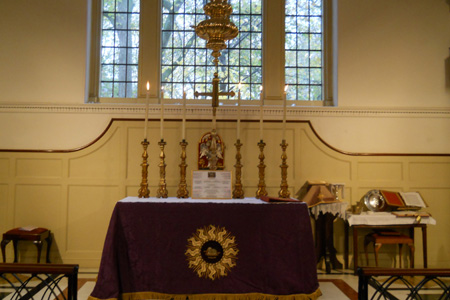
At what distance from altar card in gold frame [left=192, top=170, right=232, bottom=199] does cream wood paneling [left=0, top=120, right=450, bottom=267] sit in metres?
1.35

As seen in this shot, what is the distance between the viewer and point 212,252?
11.2 feet

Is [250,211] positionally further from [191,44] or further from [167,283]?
[191,44]

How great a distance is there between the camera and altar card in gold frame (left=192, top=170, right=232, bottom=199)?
3711 mm

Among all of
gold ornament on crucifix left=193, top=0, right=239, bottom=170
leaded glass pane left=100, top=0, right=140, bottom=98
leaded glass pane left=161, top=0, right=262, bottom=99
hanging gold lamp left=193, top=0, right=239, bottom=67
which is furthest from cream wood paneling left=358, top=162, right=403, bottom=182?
leaded glass pane left=100, top=0, right=140, bottom=98

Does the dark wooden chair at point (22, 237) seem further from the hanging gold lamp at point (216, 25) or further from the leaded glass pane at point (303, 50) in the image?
the leaded glass pane at point (303, 50)

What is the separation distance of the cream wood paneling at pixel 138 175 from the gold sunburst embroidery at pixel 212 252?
170cm

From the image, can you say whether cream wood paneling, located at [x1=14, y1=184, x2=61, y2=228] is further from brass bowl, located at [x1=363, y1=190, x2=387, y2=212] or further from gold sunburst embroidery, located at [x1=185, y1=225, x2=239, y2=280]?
brass bowl, located at [x1=363, y1=190, x2=387, y2=212]

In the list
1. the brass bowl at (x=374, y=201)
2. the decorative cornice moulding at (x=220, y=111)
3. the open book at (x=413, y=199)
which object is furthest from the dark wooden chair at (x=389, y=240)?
the decorative cornice moulding at (x=220, y=111)

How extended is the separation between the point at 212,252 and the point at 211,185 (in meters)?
0.66

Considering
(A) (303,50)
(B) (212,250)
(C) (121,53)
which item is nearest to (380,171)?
(A) (303,50)

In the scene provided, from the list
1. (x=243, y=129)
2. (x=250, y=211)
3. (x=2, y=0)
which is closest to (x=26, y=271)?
(x=250, y=211)

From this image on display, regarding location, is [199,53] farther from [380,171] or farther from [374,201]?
[374,201]

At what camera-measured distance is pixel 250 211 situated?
348cm

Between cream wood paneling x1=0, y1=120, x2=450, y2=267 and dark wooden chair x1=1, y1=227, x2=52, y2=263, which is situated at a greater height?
cream wood paneling x1=0, y1=120, x2=450, y2=267
